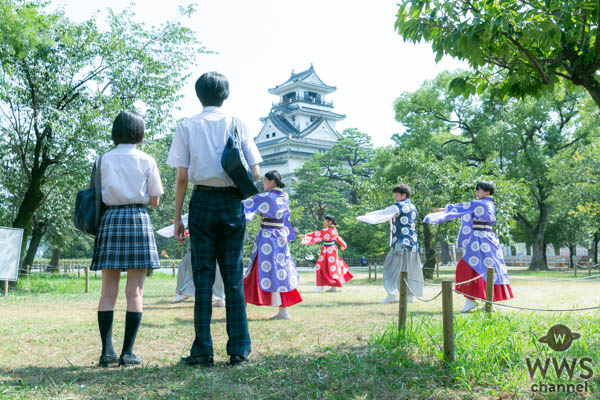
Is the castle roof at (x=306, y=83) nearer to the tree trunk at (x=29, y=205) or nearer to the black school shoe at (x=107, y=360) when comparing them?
the tree trunk at (x=29, y=205)

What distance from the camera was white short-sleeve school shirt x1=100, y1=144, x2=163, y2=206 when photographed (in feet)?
12.5

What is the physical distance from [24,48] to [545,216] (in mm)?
25325

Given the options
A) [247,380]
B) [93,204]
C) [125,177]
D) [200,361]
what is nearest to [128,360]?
[200,361]

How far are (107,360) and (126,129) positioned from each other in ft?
5.94

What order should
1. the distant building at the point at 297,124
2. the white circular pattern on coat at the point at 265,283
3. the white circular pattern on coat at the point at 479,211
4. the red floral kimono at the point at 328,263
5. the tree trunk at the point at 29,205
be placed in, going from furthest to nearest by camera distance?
the distant building at the point at 297,124 < the tree trunk at the point at 29,205 < the red floral kimono at the point at 328,263 < the white circular pattern on coat at the point at 479,211 < the white circular pattern on coat at the point at 265,283

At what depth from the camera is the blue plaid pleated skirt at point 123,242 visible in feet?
12.3

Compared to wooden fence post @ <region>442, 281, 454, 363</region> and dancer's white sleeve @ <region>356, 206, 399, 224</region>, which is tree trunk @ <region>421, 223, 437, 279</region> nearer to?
dancer's white sleeve @ <region>356, 206, 399, 224</region>

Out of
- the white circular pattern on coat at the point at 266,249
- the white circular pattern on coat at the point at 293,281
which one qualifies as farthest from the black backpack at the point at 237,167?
the white circular pattern on coat at the point at 293,281

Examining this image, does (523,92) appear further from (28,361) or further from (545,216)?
(545,216)

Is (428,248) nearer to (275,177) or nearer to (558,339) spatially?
(275,177)

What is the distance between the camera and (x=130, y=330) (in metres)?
3.78

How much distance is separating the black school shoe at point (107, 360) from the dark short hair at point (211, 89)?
2085mm

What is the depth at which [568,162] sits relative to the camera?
909 inches

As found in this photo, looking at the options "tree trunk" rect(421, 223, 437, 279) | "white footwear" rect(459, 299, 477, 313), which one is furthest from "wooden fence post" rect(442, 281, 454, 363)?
"tree trunk" rect(421, 223, 437, 279)
